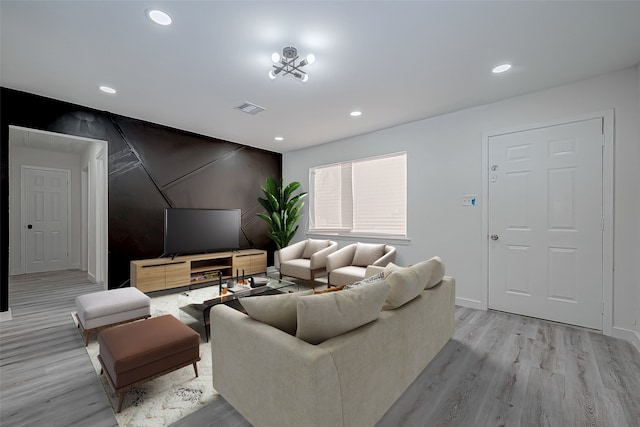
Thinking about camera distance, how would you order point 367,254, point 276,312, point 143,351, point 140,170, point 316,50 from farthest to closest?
1. point 367,254
2. point 140,170
3. point 316,50
4. point 143,351
5. point 276,312

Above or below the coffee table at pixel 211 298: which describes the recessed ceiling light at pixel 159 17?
above

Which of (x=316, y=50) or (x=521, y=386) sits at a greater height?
(x=316, y=50)

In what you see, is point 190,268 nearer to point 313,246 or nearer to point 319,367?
point 313,246

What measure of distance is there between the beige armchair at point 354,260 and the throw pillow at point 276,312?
2.39 metres

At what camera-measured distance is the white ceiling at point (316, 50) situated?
198 cm

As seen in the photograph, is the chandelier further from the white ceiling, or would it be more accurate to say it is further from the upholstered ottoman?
the upholstered ottoman

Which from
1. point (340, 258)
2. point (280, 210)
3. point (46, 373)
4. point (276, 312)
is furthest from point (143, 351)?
point (280, 210)

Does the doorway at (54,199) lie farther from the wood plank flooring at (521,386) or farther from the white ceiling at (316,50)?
the wood plank flooring at (521,386)

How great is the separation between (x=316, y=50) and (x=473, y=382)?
115 inches

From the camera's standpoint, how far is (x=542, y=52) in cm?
246

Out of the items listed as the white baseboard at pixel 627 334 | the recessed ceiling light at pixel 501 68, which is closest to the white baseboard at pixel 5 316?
the recessed ceiling light at pixel 501 68

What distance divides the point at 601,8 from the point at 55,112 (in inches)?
219

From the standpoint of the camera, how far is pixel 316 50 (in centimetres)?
243

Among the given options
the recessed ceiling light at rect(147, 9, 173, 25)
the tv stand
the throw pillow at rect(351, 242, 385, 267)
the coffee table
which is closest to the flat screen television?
the tv stand
